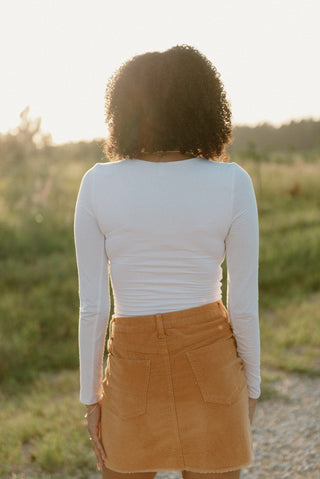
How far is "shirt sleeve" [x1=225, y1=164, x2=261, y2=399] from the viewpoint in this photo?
4.78 feet

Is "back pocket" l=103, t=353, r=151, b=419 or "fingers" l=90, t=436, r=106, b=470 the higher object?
"back pocket" l=103, t=353, r=151, b=419

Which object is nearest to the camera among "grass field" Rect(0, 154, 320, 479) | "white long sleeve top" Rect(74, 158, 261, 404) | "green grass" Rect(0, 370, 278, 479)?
"white long sleeve top" Rect(74, 158, 261, 404)

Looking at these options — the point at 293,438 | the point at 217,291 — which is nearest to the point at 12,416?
the point at 293,438

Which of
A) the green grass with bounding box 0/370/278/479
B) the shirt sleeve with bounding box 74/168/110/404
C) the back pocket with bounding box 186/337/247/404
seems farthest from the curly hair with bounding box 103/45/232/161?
the green grass with bounding box 0/370/278/479

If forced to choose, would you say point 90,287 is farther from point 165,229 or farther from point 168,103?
point 168,103

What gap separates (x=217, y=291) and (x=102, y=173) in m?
0.47

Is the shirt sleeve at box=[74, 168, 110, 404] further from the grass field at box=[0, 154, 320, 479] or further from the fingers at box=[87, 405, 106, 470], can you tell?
the grass field at box=[0, 154, 320, 479]

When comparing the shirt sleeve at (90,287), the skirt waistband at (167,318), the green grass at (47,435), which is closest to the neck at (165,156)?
the shirt sleeve at (90,287)

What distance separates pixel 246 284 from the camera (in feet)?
5.09

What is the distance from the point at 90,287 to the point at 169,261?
28 centimetres

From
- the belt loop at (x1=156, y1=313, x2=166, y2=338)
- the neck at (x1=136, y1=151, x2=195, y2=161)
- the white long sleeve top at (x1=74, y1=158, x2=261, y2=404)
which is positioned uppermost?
the neck at (x1=136, y1=151, x2=195, y2=161)

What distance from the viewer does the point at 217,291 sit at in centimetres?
152

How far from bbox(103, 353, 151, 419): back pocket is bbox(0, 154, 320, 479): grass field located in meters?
2.02

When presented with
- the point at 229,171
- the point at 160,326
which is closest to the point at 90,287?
the point at 160,326
